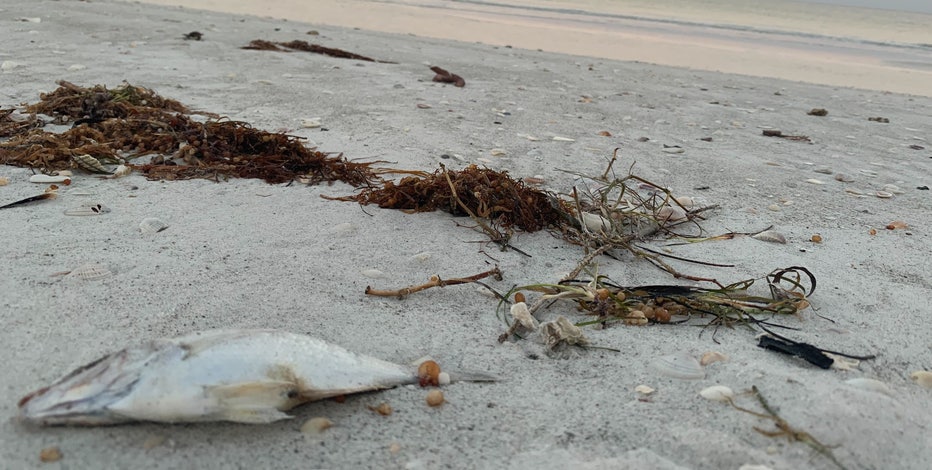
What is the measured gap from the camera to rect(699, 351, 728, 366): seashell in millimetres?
Result: 2078

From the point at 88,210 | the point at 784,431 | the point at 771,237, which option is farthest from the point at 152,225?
the point at 771,237

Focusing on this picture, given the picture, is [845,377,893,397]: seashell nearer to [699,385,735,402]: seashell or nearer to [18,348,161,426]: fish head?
[699,385,735,402]: seashell

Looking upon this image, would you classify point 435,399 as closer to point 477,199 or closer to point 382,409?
point 382,409

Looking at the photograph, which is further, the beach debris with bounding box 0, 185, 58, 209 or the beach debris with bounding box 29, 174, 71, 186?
the beach debris with bounding box 29, 174, 71, 186

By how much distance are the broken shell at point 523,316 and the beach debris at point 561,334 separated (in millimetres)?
82

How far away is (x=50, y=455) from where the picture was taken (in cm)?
148

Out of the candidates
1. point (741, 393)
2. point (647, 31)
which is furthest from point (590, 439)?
point (647, 31)

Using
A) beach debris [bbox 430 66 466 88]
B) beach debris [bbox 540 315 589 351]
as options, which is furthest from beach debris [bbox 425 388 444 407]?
beach debris [bbox 430 66 466 88]

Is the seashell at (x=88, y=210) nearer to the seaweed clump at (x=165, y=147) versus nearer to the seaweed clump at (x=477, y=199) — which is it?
the seaweed clump at (x=165, y=147)

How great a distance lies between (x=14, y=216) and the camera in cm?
281

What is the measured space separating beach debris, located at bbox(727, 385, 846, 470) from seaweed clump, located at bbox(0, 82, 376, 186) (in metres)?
2.31

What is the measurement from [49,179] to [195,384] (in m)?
2.23

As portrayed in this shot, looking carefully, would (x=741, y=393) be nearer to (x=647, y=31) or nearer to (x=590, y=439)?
(x=590, y=439)

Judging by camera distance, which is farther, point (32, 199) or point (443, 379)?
point (32, 199)
